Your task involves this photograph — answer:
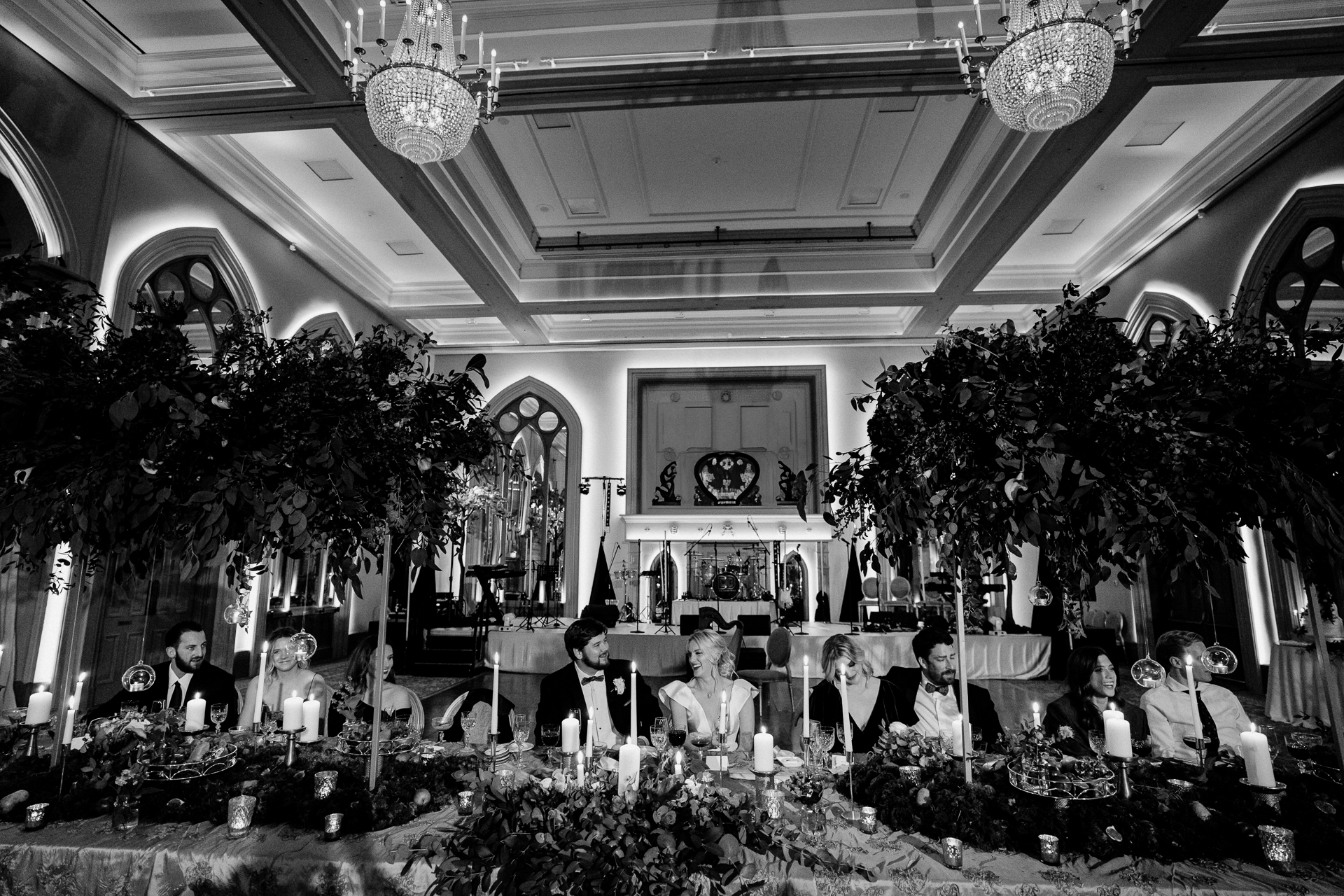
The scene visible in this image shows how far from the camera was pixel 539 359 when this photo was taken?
39.6 feet

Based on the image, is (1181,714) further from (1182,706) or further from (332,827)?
(332,827)

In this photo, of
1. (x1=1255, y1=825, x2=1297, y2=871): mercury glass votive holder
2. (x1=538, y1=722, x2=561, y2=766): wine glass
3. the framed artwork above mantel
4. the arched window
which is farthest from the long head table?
(x1=1255, y1=825, x2=1297, y2=871): mercury glass votive holder

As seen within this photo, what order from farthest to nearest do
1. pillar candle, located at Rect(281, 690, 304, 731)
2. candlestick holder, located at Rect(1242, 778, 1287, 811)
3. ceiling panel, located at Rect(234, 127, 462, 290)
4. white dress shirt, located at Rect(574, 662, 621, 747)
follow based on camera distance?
ceiling panel, located at Rect(234, 127, 462, 290) < white dress shirt, located at Rect(574, 662, 621, 747) < pillar candle, located at Rect(281, 690, 304, 731) < candlestick holder, located at Rect(1242, 778, 1287, 811)

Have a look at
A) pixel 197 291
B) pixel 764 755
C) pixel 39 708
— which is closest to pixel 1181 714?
pixel 764 755

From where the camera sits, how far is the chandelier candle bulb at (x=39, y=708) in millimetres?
2271

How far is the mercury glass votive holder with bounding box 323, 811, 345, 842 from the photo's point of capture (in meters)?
1.82

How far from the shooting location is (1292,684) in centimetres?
603

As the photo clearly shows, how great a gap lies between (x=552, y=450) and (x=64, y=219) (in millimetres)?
7402

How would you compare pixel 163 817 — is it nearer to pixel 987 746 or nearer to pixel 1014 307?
pixel 987 746

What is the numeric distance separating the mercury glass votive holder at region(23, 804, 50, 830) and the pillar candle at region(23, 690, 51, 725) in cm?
52

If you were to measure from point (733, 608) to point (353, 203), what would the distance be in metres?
6.62

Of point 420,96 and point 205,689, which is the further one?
point 205,689

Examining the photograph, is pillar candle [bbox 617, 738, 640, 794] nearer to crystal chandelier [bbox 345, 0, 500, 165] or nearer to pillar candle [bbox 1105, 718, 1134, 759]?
pillar candle [bbox 1105, 718, 1134, 759]

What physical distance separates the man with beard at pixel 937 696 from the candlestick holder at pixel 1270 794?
1.49m
